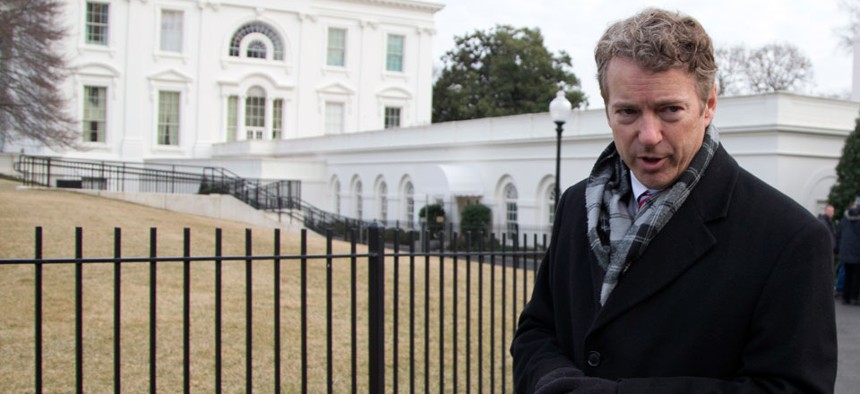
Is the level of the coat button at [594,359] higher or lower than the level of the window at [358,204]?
higher

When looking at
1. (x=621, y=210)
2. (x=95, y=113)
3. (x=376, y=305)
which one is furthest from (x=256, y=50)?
(x=621, y=210)

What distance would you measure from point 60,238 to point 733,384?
14.9m

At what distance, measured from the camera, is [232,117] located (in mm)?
48781

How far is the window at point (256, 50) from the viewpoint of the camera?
49219mm

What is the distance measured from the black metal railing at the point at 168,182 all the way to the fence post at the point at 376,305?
2421 centimetres

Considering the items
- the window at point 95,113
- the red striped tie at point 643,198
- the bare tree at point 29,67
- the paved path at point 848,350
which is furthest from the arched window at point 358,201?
the red striped tie at point 643,198

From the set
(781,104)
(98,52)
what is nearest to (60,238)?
(781,104)

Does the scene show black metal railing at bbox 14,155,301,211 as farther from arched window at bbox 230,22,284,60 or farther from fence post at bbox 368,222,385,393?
fence post at bbox 368,222,385,393

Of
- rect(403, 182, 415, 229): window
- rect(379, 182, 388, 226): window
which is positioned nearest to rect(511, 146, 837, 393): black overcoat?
rect(403, 182, 415, 229): window

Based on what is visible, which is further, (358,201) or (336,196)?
(336,196)

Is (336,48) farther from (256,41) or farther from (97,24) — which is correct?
(97,24)

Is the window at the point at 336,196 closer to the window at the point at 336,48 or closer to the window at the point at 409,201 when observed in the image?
the window at the point at 409,201

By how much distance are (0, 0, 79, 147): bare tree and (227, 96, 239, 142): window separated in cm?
1755

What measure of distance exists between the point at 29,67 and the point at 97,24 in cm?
1841
